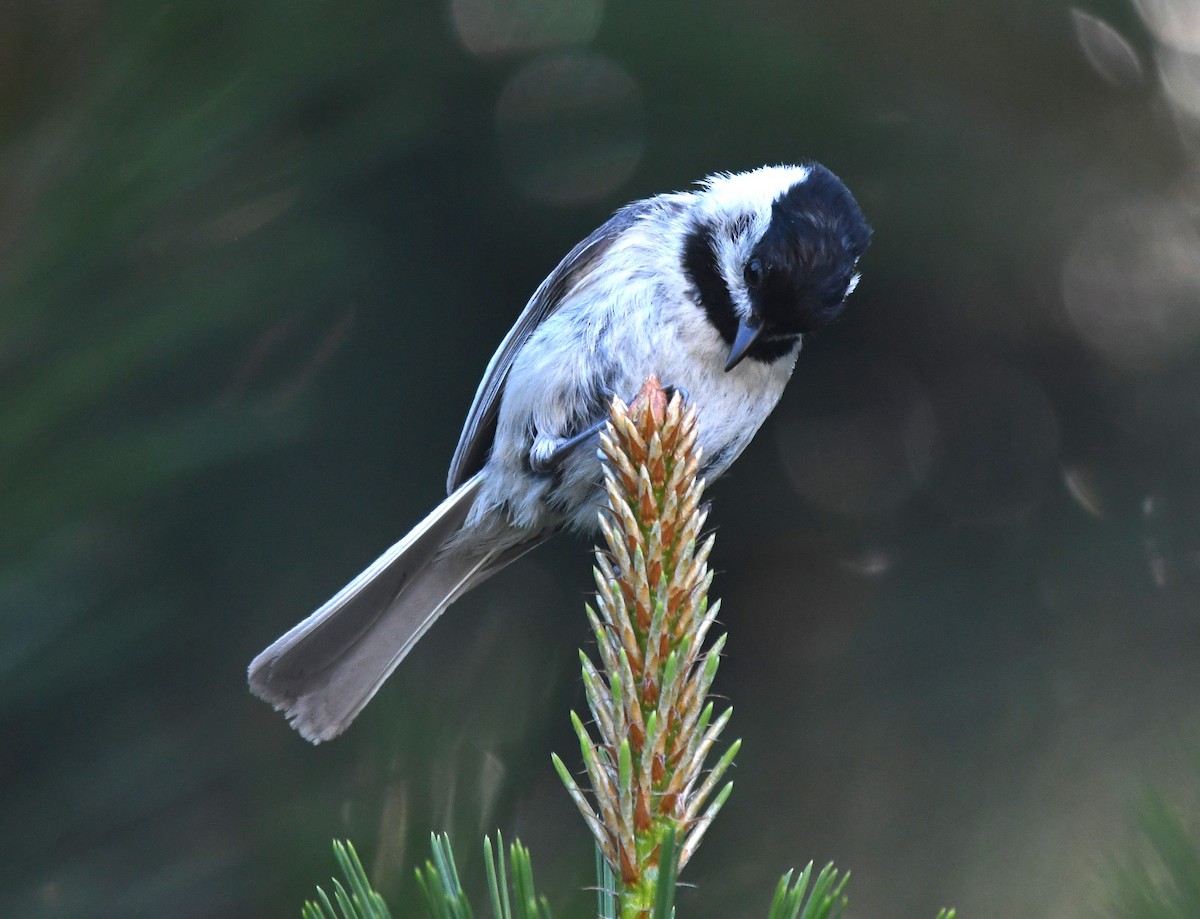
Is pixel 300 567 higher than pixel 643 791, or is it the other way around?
pixel 643 791

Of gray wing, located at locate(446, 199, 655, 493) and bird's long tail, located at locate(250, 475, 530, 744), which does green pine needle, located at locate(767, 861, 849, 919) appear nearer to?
bird's long tail, located at locate(250, 475, 530, 744)

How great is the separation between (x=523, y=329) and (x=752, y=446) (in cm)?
46

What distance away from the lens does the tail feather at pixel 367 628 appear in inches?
58.4

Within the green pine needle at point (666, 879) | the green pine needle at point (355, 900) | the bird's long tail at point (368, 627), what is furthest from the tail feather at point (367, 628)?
the green pine needle at point (666, 879)

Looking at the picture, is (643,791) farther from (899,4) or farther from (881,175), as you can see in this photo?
(899,4)

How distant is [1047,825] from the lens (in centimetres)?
162

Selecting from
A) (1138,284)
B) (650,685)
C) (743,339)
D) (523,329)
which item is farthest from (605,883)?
(1138,284)

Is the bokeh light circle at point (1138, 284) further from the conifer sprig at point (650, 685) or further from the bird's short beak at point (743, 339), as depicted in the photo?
the conifer sprig at point (650, 685)

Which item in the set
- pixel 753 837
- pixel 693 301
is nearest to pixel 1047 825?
pixel 753 837

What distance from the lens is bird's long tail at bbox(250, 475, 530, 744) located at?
1.49 metres

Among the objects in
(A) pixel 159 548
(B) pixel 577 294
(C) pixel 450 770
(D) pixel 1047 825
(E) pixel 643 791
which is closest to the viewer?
(E) pixel 643 791

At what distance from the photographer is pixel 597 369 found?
1736 mm

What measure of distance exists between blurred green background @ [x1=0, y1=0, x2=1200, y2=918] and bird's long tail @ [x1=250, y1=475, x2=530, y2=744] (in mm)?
65

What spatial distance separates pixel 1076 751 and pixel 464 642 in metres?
0.96
